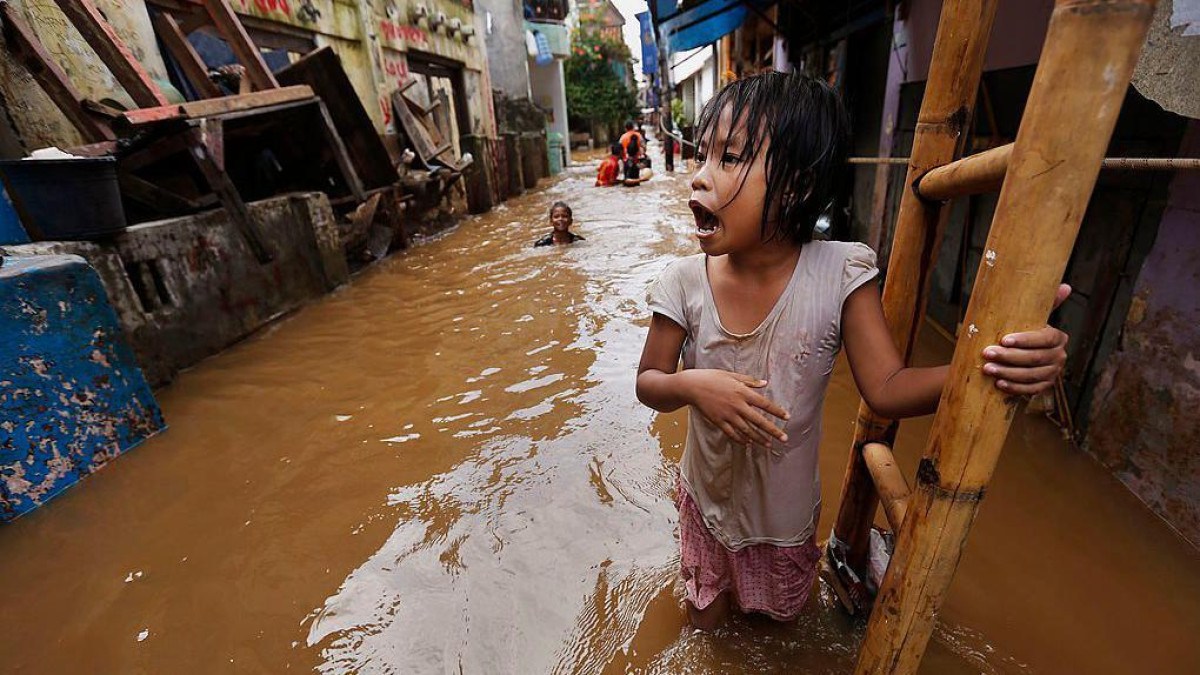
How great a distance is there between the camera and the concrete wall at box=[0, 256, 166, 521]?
2305 mm

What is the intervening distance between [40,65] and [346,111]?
2.97 m

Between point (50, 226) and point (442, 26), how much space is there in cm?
1050

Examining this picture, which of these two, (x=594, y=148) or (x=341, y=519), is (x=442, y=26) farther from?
(x=594, y=148)

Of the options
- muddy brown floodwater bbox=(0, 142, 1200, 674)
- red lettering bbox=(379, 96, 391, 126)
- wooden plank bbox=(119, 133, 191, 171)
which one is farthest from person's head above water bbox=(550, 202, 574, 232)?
red lettering bbox=(379, 96, 391, 126)

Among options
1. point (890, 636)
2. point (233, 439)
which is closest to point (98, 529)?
point (233, 439)

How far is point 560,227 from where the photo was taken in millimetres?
7211

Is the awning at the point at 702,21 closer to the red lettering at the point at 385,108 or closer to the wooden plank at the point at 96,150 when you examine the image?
the red lettering at the point at 385,108

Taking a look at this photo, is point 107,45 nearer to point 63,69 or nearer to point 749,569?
point 63,69

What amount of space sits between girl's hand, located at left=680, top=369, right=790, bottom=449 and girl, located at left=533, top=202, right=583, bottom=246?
6245 mm

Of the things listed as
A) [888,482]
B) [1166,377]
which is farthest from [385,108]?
[1166,377]

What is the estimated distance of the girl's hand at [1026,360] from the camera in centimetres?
73

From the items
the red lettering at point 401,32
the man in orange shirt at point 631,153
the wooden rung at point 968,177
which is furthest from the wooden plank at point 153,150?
the man in orange shirt at point 631,153

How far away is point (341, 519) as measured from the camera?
2330mm

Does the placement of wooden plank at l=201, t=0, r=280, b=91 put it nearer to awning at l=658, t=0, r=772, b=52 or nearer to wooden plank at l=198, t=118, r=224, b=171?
wooden plank at l=198, t=118, r=224, b=171
